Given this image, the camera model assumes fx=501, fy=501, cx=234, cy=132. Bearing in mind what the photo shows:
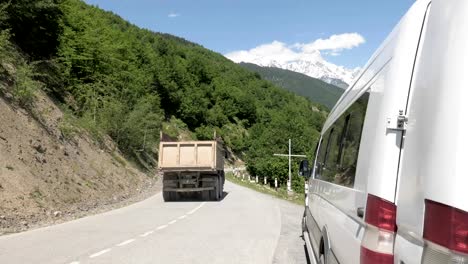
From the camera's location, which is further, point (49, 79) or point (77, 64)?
point (77, 64)

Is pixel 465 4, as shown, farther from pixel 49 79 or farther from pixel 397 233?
pixel 49 79

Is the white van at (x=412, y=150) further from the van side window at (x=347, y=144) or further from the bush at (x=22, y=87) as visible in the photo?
the bush at (x=22, y=87)

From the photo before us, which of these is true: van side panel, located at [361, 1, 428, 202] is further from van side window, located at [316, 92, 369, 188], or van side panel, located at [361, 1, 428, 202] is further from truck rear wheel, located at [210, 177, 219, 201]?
truck rear wheel, located at [210, 177, 219, 201]

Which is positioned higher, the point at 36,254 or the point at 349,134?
the point at 349,134

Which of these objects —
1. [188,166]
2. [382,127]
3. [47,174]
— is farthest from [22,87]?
[382,127]

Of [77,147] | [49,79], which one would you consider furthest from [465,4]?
[49,79]

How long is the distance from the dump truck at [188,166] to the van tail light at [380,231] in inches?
823

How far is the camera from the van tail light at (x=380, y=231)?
111 inches

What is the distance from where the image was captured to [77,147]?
26922mm

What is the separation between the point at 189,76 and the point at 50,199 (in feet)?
325

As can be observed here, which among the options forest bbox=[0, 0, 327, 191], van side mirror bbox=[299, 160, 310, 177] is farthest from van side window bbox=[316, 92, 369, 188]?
forest bbox=[0, 0, 327, 191]

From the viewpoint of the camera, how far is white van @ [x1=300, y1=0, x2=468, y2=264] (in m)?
2.08

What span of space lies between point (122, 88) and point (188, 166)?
2651 centimetres

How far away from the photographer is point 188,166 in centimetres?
2369
